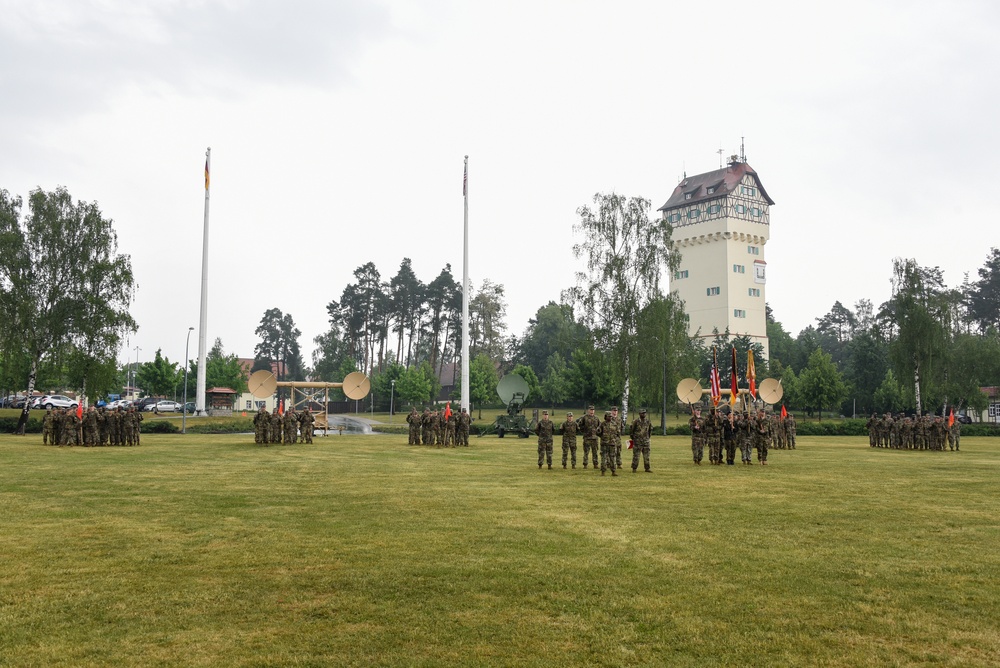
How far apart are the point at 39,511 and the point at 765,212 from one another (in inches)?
3651

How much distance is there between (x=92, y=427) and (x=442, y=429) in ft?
46.1

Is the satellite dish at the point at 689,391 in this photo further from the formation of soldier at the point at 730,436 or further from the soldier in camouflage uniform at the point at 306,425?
the soldier in camouflage uniform at the point at 306,425

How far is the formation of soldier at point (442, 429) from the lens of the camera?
32938 millimetres

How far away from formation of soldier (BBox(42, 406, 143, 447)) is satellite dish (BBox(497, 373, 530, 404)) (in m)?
18.5

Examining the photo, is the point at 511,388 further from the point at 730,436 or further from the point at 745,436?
the point at 745,436

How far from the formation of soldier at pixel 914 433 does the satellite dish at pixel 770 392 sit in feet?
17.7

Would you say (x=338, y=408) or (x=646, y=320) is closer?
(x=646, y=320)

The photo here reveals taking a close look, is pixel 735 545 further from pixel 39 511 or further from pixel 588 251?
pixel 588 251

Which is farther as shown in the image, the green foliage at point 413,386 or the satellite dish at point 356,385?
the green foliage at point 413,386

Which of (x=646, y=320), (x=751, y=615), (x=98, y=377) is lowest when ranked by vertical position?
(x=751, y=615)

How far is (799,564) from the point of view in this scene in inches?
382

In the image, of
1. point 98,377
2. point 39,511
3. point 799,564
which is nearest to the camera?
point 799,564

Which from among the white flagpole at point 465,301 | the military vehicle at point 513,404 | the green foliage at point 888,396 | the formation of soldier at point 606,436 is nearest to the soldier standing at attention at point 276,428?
the white flagpole at point 465,301

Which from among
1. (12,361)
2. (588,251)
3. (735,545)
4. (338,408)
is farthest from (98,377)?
(338,408)
